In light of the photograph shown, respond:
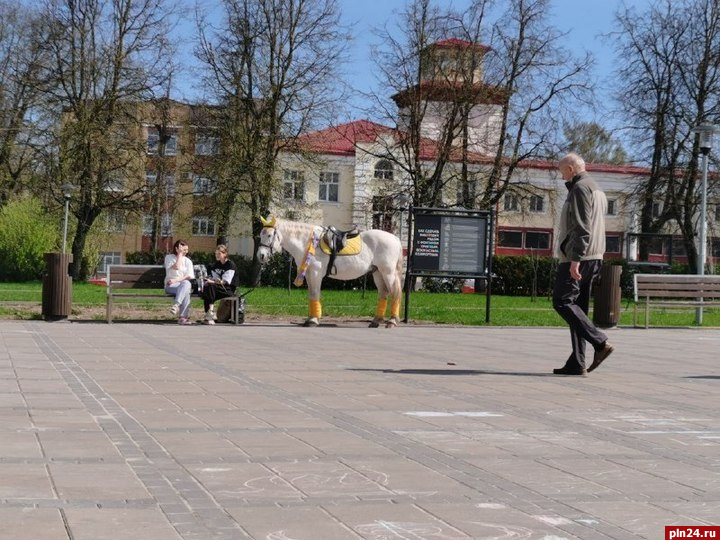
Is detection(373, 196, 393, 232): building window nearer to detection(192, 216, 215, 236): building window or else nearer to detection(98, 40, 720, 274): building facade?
detection(98, 40, 720, 274): building facade

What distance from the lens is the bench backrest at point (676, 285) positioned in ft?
77.8

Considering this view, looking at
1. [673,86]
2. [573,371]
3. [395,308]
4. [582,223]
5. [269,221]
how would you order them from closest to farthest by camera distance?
[582,223] < [573,371] < [269,221] < [395,308] < [673,86]

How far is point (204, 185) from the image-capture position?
56.8 meters

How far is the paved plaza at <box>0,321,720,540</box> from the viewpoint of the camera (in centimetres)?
518

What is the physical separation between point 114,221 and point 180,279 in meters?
39.2

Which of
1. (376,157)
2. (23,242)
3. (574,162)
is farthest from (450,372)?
(23,242)

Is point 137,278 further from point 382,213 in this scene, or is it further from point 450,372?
point 382,213

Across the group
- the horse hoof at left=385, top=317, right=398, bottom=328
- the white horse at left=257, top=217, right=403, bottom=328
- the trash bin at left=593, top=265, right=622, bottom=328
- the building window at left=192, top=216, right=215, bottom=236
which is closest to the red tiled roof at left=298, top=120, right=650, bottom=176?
the building window at left=192, top=216, right=215, bottom=236

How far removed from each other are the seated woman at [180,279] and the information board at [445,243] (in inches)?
167

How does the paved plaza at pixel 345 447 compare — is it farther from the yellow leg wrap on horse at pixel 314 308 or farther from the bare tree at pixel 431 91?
the bare tree at pixel 431 91

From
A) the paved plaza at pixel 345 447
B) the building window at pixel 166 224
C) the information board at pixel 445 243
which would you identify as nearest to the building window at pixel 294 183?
the building window at pixel 166 224

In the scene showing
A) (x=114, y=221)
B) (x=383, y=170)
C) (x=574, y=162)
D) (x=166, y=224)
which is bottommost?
(x=574, y=162)

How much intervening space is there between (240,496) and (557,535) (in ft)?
4.94

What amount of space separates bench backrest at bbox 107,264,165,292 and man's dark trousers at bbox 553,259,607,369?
10.5m
